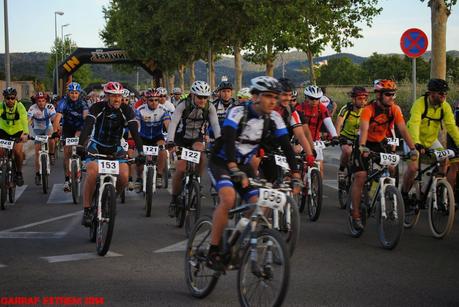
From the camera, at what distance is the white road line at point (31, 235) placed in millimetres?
Result: 10086

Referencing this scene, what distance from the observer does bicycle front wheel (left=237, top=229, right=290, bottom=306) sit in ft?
17.7

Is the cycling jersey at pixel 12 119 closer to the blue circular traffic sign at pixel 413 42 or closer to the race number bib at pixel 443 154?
the blue circular traffic sign at pixel 413 42

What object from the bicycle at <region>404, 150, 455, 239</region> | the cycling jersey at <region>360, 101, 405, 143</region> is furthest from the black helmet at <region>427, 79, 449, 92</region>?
the bicycle at <region>404, 150, 455, 239</region>

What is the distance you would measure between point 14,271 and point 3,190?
5270mm

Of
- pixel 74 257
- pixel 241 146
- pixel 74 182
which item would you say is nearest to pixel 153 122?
pixel 74 182

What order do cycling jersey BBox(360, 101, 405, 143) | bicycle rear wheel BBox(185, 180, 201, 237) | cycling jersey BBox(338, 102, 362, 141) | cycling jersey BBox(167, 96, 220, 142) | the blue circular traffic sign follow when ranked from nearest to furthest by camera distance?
1. cycling jersey BBox(360, 101, 405, 143)
2. bicycle rear wheel BBox(185, 180, 201, 237)
3. cycling jersey BBox(167, 96, 220, 142)
4. cycling jersey BBox(338, 102, 362, 141)
5. the blue circular traffic sign

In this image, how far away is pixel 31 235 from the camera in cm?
1024

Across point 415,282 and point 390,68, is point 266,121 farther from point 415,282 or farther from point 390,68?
point 390,68

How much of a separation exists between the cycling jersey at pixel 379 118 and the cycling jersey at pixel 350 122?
9.45 feet

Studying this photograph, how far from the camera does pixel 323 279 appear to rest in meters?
7.33

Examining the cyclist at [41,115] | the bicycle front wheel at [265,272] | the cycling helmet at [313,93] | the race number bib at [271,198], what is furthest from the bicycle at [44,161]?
the bicycle front wheel at [265,272]

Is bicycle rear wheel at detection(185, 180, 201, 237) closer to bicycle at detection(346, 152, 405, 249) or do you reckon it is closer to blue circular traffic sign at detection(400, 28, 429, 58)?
bicycle at detection(346, 152, 405, 249)

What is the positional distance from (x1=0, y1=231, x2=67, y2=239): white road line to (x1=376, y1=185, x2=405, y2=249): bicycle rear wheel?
13.0 feet

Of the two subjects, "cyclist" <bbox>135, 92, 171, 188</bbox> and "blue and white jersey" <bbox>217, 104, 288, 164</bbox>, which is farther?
"cyclist" <bbox>135, 92, 171, 188</bbox>
